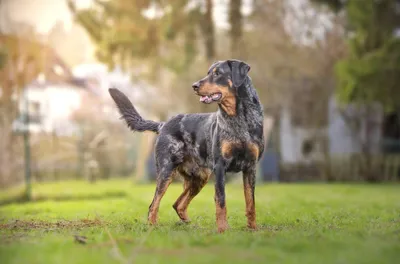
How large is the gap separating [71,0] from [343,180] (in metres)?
13.0

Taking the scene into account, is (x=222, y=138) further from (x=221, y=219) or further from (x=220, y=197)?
(x=221, y=219)

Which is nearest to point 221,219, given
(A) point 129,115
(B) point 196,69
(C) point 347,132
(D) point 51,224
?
(D) point 51,224

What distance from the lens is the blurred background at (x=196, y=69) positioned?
22.0 metres

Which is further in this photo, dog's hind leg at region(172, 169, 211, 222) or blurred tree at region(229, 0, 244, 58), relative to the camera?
blurred tree at region(229, 0, 244, 58)

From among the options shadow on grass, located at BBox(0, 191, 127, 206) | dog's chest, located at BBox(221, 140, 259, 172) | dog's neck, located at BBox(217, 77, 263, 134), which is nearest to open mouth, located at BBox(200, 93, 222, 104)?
dog's neck, located at BBox(217, 77, 263, 134)

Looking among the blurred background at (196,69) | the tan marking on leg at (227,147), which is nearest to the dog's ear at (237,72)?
the tan marking on leg at (227,147)

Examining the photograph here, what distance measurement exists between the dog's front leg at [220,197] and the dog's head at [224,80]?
77 cm

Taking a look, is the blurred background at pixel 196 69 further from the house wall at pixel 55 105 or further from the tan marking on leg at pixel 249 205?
the tan marking on leg at pixel 249 205

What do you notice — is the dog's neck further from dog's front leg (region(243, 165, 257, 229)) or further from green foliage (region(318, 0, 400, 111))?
green foliage (region(318, 0, 400, 111))

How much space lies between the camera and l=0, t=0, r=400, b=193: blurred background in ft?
72.3

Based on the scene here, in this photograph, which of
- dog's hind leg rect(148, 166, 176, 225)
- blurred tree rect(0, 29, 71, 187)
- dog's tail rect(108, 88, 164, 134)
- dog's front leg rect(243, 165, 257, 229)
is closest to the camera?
dog's front leg rect(243, 165, 257, 229)

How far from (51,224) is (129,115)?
1.90 meters

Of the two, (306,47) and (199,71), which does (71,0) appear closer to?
(199,71)

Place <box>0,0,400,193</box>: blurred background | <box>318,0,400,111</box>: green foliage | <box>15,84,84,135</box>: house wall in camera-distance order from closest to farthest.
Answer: <box>318,0,400,111</box>: green foliage → <box>0,0,400,193</box>: blurred background → <box>15,84,84,135</box>: house wall
